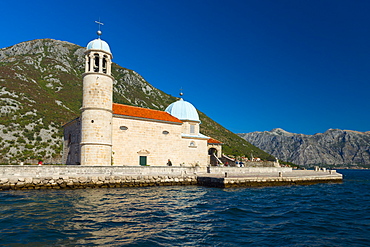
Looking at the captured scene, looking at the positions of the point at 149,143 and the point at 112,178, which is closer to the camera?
the point at 112,178

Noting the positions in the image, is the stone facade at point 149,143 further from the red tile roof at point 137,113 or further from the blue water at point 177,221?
the blue water at point 177,221

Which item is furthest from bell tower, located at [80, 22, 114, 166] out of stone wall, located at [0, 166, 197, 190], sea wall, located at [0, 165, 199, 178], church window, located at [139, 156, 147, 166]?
church window, located at [139, 156, 147, 166]

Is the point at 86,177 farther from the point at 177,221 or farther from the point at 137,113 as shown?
the point at 177,221

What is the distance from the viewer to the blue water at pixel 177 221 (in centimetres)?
930

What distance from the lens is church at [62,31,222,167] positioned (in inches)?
1000

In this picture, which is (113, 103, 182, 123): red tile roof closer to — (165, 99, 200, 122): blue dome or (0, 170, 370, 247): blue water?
(165, 99, 200, 122): blue dome

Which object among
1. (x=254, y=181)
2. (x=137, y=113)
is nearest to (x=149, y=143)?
(x=137, y=113)

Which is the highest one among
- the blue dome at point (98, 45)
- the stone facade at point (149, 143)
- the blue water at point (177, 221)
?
the blue dome at point (98, 45)

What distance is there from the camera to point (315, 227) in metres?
11.5

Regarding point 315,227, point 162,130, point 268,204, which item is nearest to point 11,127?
point 162,130

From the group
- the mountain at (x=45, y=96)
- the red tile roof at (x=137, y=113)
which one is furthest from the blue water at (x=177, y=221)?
the mountain at (x=45, y=96)

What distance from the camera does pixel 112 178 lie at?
2330 cm

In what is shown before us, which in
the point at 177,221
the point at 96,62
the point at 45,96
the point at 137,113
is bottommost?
the point at 177,221

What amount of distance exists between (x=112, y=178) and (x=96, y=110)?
23.8ft
